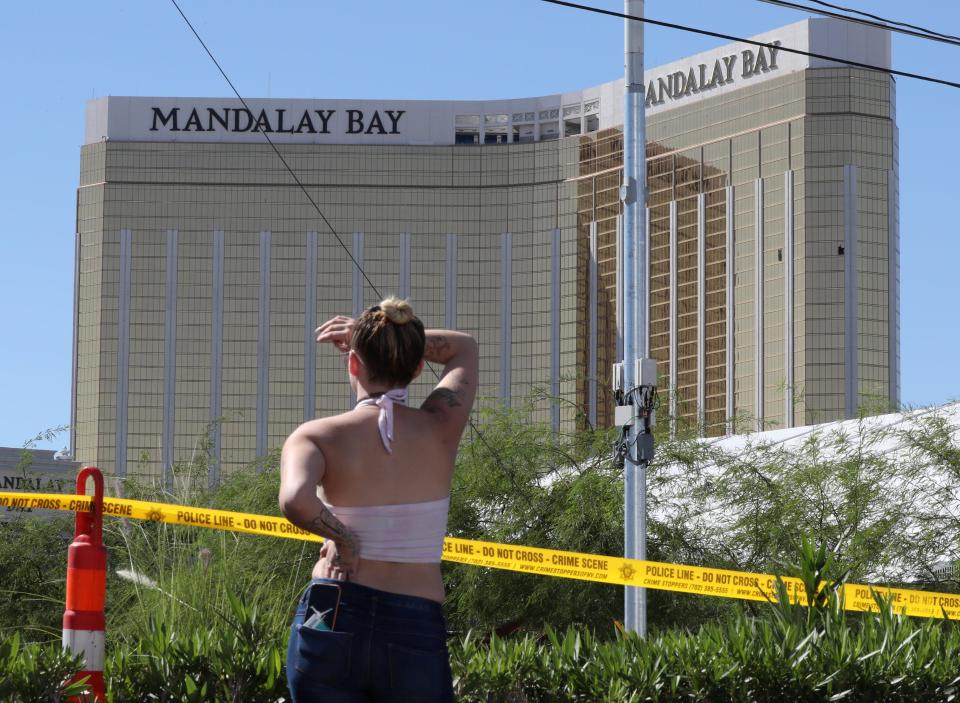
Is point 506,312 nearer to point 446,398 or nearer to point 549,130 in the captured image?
point 549,130

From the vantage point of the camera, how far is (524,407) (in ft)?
78.3

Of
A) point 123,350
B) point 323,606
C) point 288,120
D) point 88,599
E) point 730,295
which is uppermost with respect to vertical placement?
point 288,120

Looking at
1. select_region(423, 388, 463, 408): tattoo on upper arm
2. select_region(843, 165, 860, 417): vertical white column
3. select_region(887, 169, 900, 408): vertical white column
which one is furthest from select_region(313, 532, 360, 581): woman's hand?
select_region(887, 169, 900, 408): vertical white column

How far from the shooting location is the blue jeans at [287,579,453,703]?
3.64 m

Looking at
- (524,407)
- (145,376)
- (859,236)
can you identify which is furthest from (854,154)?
(524,407)

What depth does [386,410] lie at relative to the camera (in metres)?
3.80

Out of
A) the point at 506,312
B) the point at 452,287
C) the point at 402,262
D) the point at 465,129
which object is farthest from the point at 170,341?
the point at 465,129

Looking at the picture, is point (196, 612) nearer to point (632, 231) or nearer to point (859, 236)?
point (632, 231)

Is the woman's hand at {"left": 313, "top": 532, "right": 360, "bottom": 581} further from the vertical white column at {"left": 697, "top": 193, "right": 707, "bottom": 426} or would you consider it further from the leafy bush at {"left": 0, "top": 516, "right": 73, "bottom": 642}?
the vertical white column at {"left": 697, "top": 193, "right": 707, "bottom": 426}

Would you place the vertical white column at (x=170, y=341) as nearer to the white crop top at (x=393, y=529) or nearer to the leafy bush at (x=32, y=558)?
the leafy bush at (x=32, y=558)

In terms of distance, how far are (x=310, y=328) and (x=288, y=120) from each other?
59.3 feet

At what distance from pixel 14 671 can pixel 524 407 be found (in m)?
19.2

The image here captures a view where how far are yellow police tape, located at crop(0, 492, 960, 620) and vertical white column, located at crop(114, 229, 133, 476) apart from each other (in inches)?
4001

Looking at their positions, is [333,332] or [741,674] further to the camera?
[741,674]
